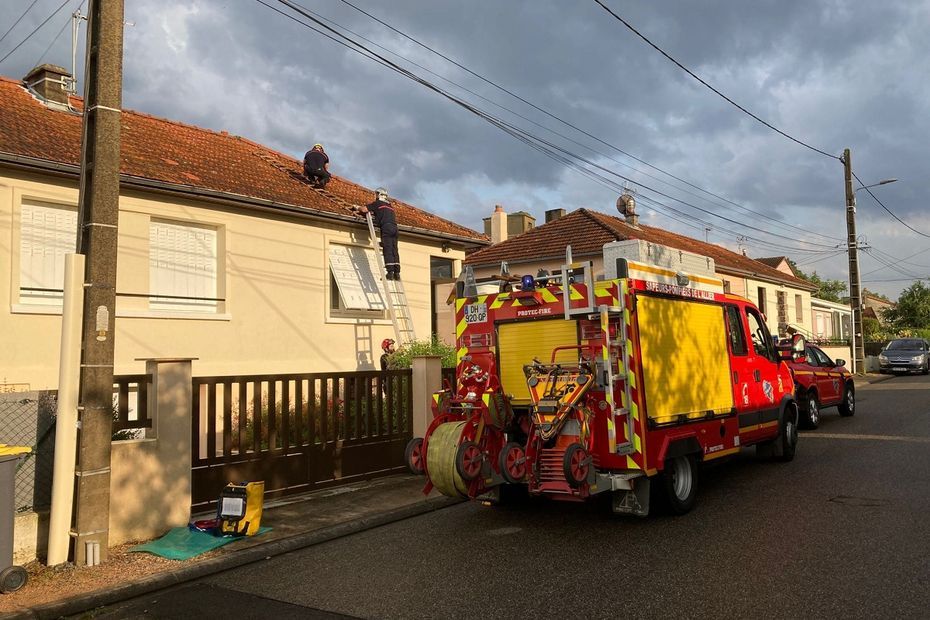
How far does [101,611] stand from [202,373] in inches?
270

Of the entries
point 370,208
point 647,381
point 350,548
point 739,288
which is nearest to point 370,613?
point 350,548

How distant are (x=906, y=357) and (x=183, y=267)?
2964 centimetres

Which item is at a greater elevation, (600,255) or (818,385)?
(600,255)

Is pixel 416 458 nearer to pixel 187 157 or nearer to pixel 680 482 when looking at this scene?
pixel 680 482

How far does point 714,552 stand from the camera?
5781 millimetres

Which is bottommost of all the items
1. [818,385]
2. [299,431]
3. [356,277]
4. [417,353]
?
[299,431]

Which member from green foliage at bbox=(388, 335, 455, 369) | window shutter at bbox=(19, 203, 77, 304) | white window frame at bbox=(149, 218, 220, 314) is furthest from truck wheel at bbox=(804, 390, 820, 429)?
window shutter at bbox=(19, 203, 77, 304)

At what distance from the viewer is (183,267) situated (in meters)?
11.7

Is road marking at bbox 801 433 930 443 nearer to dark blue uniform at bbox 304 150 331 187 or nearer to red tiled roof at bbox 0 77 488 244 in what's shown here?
red tiled roof at bbox 0 77 488 244

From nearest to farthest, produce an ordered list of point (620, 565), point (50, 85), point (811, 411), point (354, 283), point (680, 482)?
point (620, 565) → point (680, 482) → point (50, 85) → point (811, 411) → point (354, 283)

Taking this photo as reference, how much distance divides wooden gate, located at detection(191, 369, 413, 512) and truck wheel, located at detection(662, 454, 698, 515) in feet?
13.5

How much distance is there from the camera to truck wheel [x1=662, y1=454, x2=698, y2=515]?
6.96 m

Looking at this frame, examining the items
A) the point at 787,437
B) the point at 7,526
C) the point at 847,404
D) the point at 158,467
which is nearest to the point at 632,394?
the point at 787,437

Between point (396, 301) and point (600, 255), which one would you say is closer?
point (396, 301)
